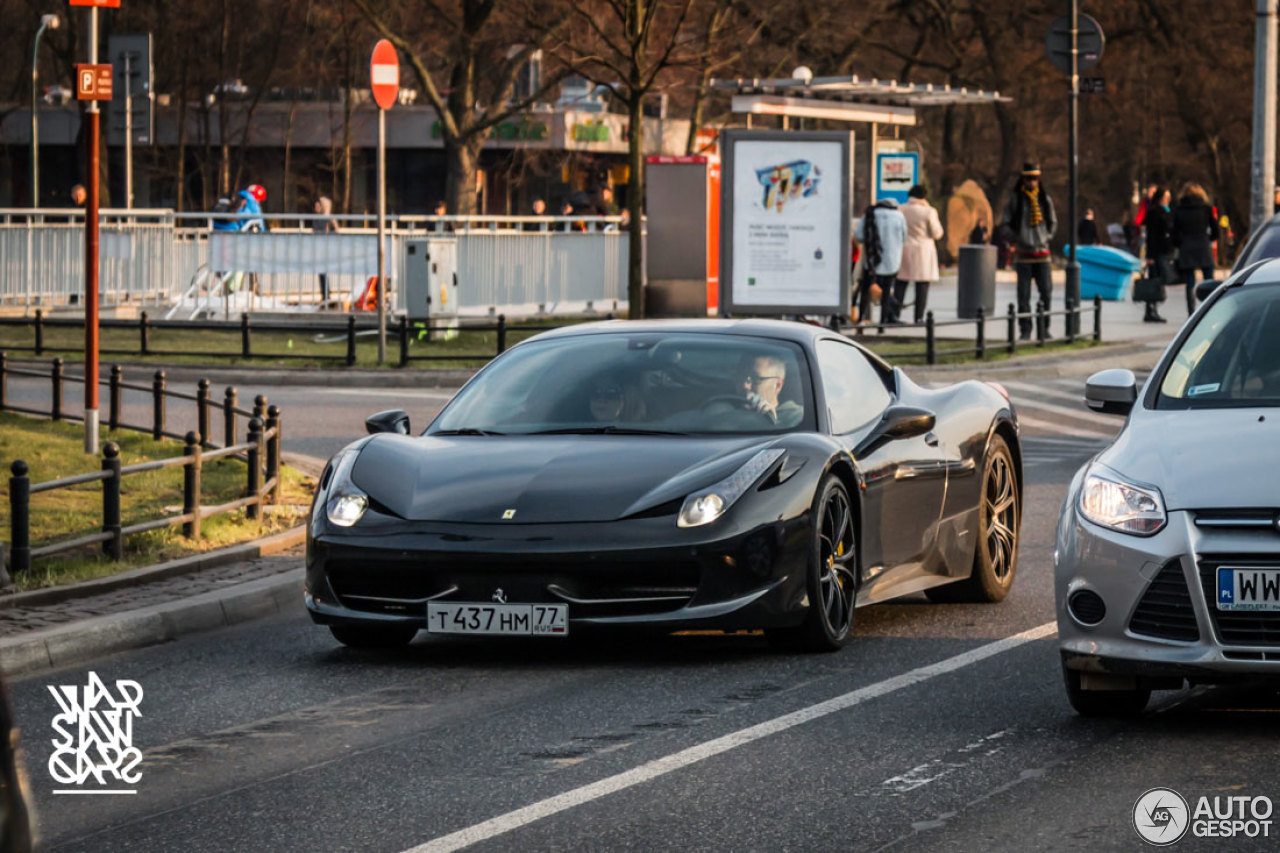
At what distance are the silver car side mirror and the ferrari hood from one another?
139 cm

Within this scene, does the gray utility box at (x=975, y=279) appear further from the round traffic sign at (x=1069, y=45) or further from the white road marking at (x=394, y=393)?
the white road marking at (x=394, y=393)

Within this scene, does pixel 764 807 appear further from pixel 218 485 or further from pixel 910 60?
pixel 910 60

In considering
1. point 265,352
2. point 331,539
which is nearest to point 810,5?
point 265,352

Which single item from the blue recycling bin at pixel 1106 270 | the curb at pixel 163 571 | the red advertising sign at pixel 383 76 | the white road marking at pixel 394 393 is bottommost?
the curb at pixel 163 571

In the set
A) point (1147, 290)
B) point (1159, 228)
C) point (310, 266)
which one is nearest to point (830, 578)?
point (1147, 290)

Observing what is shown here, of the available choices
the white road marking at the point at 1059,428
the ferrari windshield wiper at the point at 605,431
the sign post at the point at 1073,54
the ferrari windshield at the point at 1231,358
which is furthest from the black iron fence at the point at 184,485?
the sign post at the point at 1073,54

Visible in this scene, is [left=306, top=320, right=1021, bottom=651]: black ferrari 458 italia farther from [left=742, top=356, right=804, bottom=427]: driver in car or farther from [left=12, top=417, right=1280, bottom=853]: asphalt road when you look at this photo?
[left=12, top=417, right=1280, bottom=853]: asphalt road

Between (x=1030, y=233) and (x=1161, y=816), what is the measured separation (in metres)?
25.1

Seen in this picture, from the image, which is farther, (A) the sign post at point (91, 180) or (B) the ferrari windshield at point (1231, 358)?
(A) the sign post at point (91, 180)

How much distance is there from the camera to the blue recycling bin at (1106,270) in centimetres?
4147


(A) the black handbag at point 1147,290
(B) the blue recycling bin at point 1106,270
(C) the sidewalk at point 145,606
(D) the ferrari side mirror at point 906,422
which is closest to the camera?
(C) the sidewalk at point 145,606

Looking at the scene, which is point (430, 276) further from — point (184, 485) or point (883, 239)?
point (184, 485)

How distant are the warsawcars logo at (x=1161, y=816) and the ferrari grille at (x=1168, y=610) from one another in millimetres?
696

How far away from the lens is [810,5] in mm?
53750
